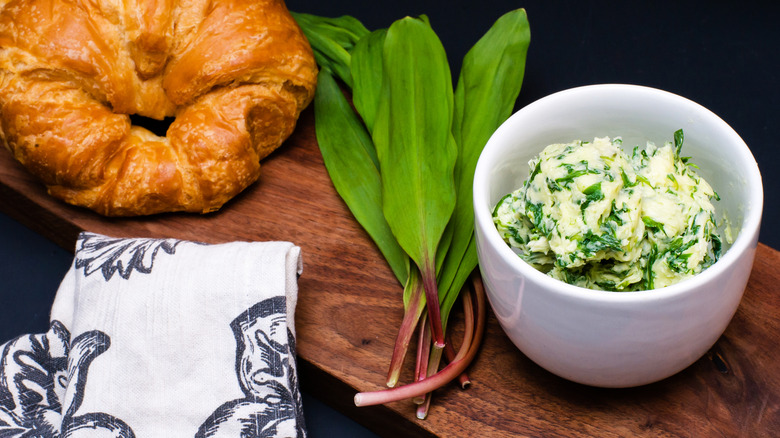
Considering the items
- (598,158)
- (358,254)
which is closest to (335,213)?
(358,254)

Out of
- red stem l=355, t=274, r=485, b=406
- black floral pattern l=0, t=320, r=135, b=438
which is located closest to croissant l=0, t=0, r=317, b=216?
black floral pattern l=0, t=320, r=135, b=438

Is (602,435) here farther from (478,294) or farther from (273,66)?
(273,66)

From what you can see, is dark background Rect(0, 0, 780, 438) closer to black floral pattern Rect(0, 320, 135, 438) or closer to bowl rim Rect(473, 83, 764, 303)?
black floral pattern Rect(0, 320, 135, 438)

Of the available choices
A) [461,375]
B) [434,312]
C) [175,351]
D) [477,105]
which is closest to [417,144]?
[477,105]

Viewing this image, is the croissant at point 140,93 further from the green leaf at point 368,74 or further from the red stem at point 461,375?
the red stem at point 461,375

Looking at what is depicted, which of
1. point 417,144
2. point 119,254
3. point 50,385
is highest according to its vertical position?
point 417,144

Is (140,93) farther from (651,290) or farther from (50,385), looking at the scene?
(651,290)
